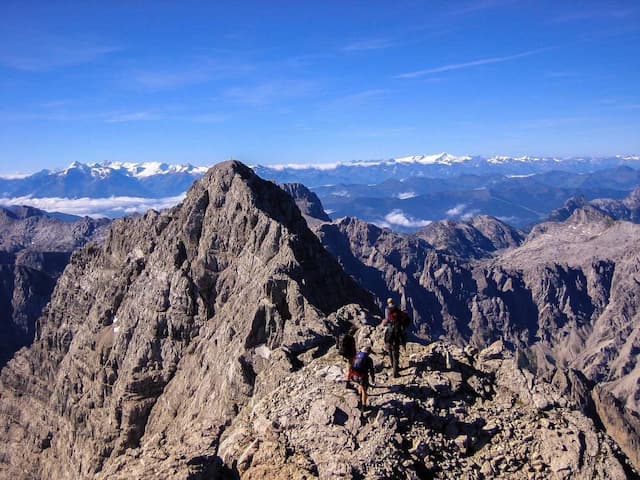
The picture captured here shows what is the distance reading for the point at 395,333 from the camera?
32062mm

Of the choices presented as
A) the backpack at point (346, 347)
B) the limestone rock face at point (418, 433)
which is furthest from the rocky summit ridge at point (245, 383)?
the backpack at point (346, 347)

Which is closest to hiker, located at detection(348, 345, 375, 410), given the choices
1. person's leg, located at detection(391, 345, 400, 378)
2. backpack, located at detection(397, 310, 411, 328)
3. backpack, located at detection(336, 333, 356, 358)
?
backpack, located at detection(336, 333, 356, 358)

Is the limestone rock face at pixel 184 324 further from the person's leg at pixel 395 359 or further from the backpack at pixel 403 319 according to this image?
the backpack at pixel 403 319

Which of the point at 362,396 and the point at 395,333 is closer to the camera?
the point at 362,396

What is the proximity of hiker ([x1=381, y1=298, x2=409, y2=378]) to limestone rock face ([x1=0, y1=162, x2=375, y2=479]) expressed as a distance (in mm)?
8100

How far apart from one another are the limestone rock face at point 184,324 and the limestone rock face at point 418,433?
695 centimetres

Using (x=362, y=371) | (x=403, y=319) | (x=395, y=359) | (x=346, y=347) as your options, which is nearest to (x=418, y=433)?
(x=362, y=371)

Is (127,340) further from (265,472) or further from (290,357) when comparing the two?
(265,472)

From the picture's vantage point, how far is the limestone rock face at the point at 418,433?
25.7 metres

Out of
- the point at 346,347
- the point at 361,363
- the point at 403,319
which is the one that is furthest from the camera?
the point at 403,319

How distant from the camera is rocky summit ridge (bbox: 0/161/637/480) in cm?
2675

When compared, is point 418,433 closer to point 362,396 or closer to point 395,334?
point 362,396

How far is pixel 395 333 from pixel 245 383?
21.0 m

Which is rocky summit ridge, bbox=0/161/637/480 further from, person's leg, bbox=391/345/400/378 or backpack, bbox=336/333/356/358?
backpack, bbox=336/333/356/358
